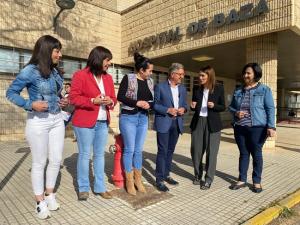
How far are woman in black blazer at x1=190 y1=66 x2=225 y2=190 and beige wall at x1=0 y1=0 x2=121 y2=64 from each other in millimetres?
7522

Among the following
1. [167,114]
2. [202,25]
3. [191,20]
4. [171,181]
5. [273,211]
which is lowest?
[273,211]

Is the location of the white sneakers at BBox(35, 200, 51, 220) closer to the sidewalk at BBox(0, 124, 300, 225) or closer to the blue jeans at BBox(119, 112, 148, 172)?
the sidewalk at BBox(0, 124, 300, 225)

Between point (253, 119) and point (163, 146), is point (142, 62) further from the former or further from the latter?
point (253, 119)

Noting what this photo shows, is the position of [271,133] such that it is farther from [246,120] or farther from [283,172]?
[283,172]

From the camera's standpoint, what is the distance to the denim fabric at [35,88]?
3.20m

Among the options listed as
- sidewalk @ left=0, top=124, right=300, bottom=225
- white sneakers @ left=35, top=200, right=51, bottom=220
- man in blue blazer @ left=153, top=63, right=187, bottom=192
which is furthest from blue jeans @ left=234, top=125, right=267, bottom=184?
white sneakers @ left=35, top=200, right=51, bottom=220

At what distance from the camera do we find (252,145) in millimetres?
4594

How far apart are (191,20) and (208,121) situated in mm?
5808

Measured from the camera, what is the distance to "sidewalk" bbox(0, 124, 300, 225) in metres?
3.51

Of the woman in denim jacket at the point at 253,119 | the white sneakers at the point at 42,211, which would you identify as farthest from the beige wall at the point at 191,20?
the white sneakers at the point at 42,211

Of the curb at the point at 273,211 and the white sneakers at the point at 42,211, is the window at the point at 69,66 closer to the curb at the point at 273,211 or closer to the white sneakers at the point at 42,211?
the white sneakers at the point at 42,211

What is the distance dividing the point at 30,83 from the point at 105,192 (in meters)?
1.79

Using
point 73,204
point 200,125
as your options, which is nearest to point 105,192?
point 73,204

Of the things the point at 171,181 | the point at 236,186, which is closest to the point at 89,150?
the point at 171,181
